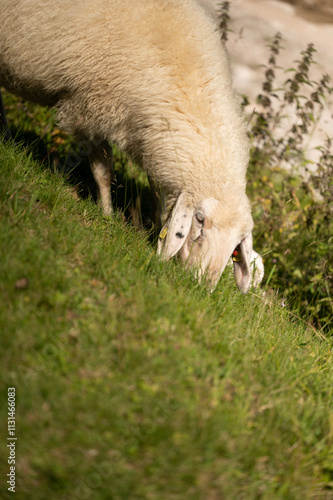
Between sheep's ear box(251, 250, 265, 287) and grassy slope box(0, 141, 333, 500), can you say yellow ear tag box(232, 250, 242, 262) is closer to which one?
sheep's ear box(251, 250, 265, 287)

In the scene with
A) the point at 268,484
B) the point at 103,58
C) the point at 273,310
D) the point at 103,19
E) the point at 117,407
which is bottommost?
the point at 273,310

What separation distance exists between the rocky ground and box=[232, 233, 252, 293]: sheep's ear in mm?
4893

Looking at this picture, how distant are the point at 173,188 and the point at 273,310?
1129mm

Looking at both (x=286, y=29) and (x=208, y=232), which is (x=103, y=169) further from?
(x=286, y=29)

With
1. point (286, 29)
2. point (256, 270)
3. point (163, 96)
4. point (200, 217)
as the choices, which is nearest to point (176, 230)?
point (200, 217)

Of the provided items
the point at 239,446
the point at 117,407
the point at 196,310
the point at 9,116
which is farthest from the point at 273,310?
the point at 9,116

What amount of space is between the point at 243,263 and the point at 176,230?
0.59 metres

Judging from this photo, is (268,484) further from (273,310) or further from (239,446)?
(273,310)

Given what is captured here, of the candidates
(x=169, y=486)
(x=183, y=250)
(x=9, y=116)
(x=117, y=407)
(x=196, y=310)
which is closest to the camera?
(x=169, y=486)

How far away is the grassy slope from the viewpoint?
61.4 inches

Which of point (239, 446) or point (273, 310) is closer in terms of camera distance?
point (239, 446)

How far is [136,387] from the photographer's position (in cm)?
174

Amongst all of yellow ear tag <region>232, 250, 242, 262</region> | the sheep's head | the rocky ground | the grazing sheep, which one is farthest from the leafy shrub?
the rocky ground

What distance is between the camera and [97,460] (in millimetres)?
1550
